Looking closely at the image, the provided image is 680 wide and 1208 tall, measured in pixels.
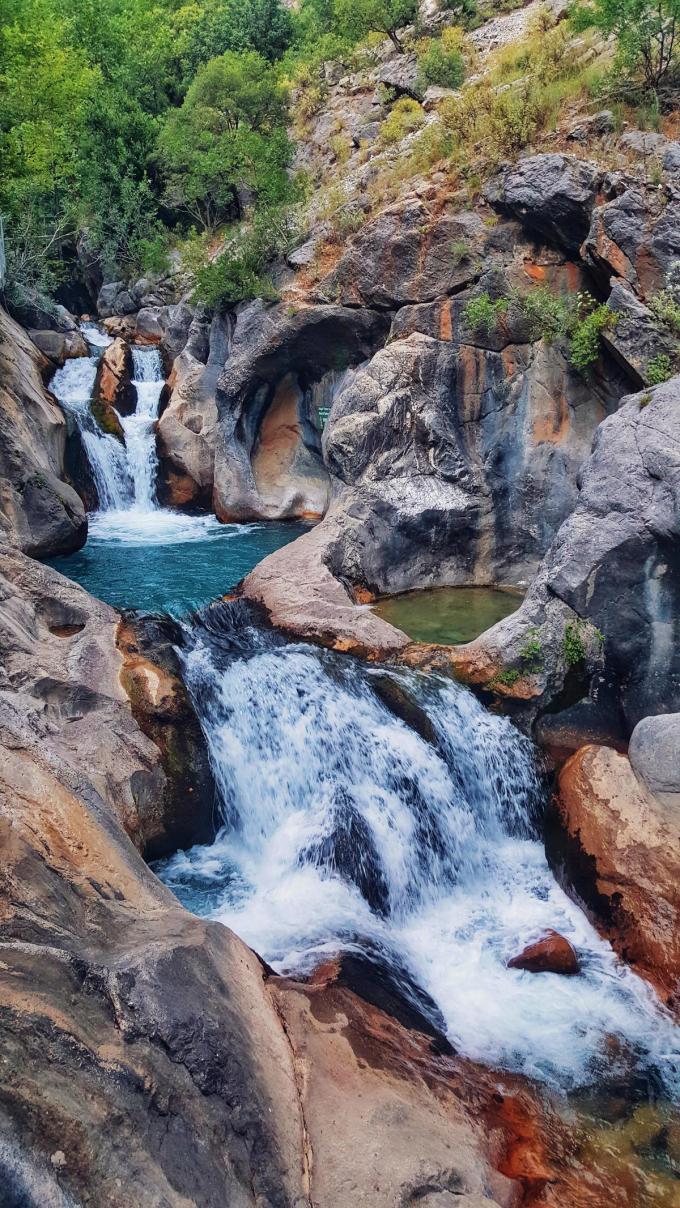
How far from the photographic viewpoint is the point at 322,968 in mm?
5855

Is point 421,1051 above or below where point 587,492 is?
below

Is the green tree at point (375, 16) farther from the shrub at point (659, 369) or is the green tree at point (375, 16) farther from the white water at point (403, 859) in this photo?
the white water at point (403, 859)

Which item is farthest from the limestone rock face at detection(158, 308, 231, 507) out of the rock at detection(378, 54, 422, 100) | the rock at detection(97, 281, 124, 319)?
the rock at detection(378, 54, 422, 100)

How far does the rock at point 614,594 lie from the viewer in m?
8.23

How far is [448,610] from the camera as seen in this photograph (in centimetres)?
1184

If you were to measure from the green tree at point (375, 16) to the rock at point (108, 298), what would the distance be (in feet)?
37.9

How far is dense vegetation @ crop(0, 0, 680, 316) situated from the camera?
14305 mm

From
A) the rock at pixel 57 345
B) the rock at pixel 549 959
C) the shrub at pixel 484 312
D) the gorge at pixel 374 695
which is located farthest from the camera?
the rock at pixel 57 345

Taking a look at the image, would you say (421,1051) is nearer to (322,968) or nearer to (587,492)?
(322,968)

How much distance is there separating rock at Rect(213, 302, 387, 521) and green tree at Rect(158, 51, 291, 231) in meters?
9.54

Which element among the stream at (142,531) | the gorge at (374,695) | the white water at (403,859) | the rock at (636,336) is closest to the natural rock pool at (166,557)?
the stream at (142,531)

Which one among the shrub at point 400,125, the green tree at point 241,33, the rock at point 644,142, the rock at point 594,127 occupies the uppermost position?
the green tree at point 241,33

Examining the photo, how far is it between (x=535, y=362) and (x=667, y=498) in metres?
5.53

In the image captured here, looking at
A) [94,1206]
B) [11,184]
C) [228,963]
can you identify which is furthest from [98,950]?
[11,184]
